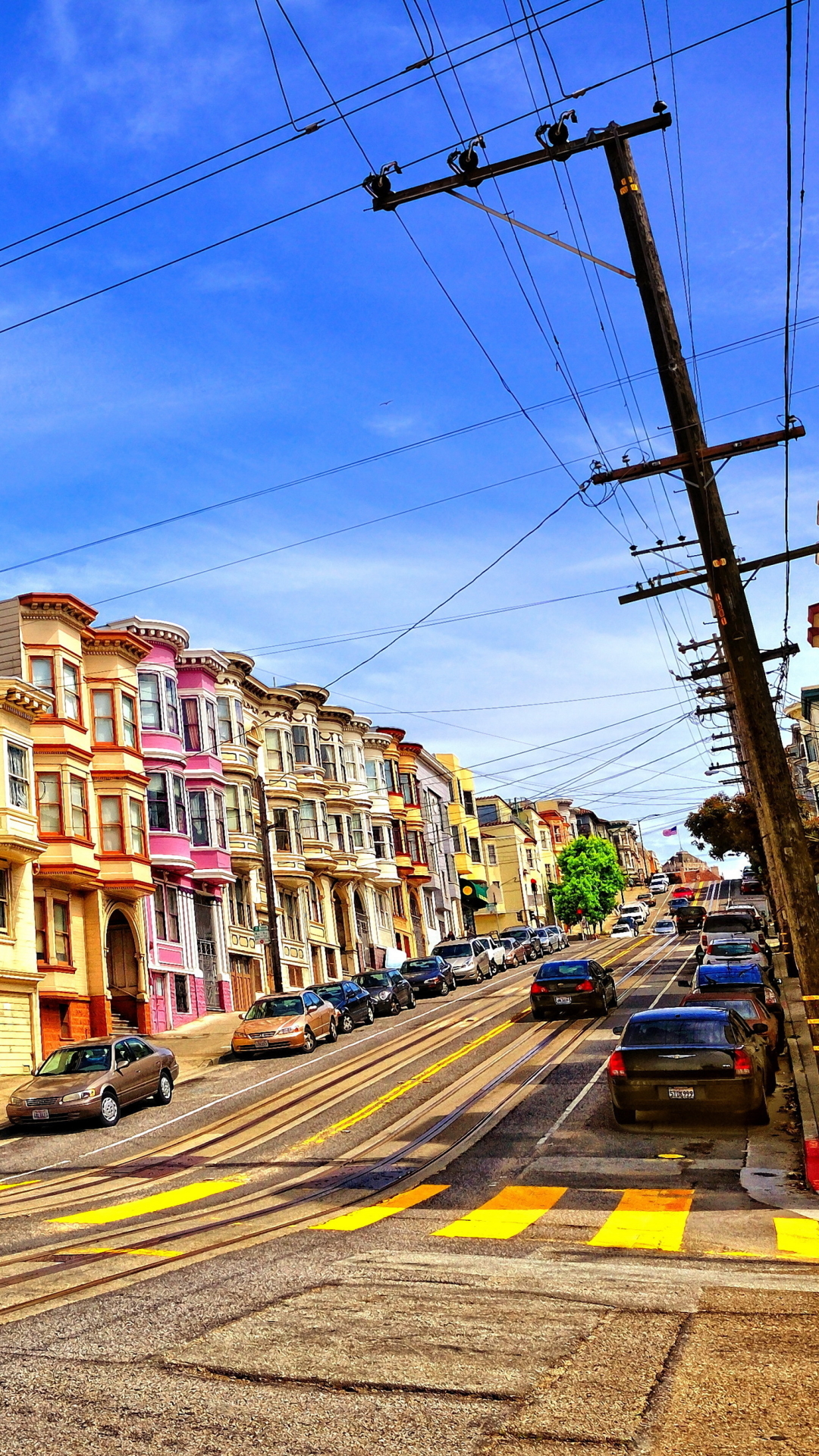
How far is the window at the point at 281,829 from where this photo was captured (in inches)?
2085

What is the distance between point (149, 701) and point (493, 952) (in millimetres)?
20452

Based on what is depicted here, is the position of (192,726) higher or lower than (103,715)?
higher

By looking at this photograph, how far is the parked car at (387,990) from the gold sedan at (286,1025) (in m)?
5.58

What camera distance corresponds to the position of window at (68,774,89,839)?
3625 cm

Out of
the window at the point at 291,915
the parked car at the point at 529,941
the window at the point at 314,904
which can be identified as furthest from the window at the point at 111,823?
the parked car at the point at 529,941

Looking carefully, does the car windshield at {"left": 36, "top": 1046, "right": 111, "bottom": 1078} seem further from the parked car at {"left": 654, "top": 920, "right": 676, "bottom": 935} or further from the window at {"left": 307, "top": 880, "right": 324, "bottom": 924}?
the parked car at {"left": 654, "top": 920, "right": 676, "bottom": 935}

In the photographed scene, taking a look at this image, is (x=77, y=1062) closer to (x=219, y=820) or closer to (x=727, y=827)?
(x=219, y=820)

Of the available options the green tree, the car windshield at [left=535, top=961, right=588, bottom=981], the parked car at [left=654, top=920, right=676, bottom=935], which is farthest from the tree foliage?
the car windshield at [left=535, top=961, right=588, bottom=981]

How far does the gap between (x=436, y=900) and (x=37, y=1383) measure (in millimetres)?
75946

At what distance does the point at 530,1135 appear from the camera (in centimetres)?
1667

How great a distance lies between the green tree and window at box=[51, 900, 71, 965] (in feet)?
201

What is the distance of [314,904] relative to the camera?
57656mm

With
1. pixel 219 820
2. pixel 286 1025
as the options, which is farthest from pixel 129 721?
pixel 286 1025

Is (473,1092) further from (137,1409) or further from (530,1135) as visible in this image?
(137,1409)
